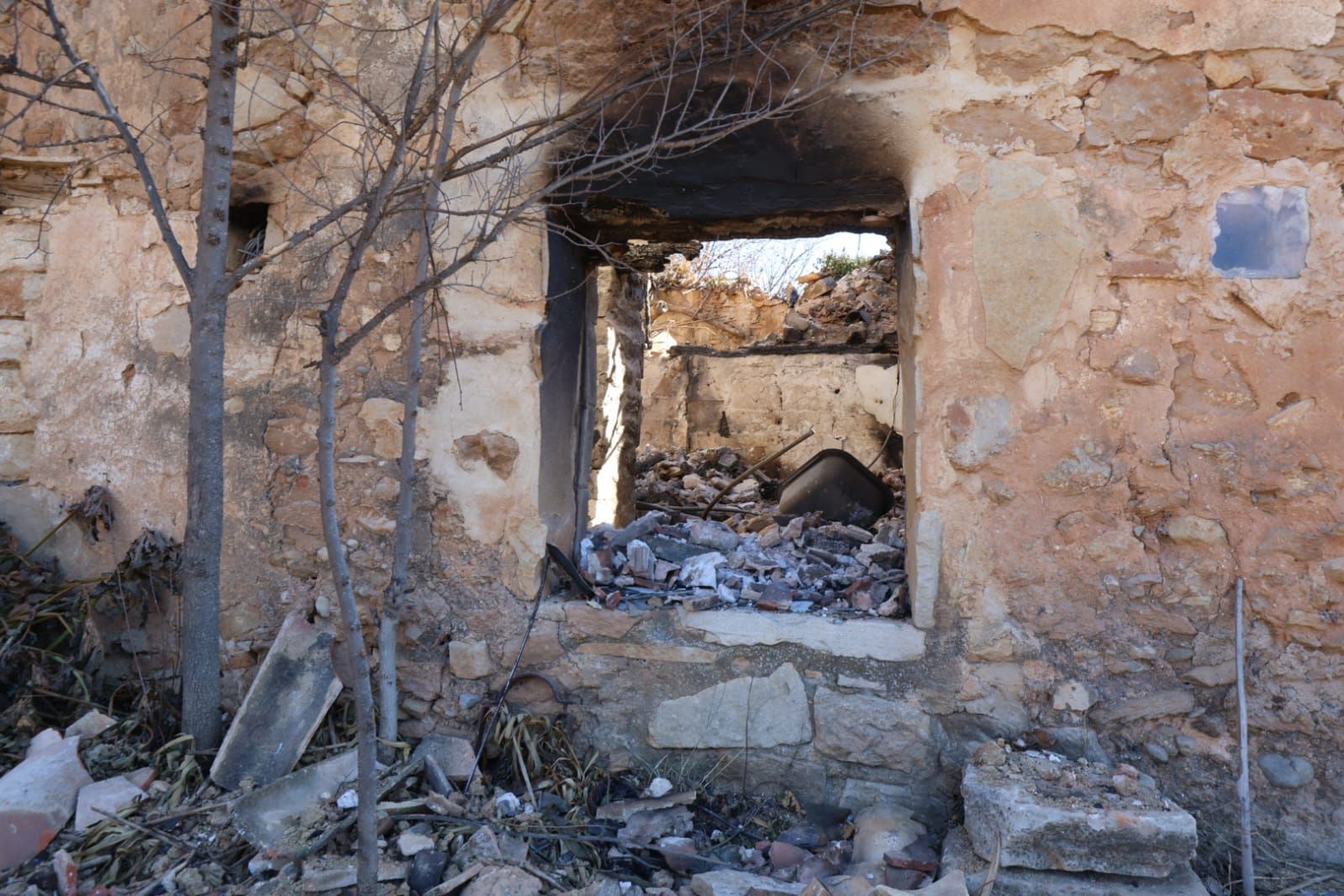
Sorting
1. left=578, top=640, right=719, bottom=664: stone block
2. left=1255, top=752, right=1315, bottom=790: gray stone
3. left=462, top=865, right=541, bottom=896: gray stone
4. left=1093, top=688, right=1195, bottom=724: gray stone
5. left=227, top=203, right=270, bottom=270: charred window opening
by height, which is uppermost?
left=227, top=203, right=270, bottom=270: charred window opening

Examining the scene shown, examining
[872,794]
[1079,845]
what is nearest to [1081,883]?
[1079,845]

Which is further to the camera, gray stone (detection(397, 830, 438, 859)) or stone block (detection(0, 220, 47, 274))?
stone block (detection(0, 220, 47, 274))

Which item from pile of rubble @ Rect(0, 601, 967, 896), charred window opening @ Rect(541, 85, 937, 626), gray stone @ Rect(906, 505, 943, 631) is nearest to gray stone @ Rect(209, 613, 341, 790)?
pile of rubble @ Rect(0, 601, 967, 896)

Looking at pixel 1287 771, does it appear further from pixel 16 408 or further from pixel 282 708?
pixel 16 408

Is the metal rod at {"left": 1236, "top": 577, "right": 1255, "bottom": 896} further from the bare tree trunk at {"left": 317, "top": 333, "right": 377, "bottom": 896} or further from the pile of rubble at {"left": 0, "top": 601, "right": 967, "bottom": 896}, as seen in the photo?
the bare tree trunk at {"left": 317, "top": 333, "right": 377, "bottom": 896}

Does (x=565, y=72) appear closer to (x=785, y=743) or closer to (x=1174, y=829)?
(x=785, y=743)

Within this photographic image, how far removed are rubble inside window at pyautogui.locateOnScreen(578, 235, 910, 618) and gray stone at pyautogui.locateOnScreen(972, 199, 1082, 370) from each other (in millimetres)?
937

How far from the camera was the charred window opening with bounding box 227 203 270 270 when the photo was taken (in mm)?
3396

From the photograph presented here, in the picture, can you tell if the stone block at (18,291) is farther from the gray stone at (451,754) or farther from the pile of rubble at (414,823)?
the gray stone at (451,754)

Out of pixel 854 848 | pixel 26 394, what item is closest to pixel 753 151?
pixel 854 848

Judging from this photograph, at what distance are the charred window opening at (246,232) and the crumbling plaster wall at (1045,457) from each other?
23.2 inches

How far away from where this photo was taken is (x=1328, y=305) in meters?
2.65

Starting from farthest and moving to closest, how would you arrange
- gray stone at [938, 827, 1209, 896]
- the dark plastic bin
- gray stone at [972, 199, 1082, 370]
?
1. the dark plastic bin
2. gray stone at [972, 199, 1082, 370]
3. gray stone at [938, 827, 1209, 896]

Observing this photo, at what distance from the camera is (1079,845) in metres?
2.29
